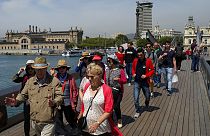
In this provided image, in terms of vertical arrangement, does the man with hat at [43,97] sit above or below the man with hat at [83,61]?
below

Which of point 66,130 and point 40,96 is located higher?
point 40,96

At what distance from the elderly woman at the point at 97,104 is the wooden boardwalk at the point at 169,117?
264cm

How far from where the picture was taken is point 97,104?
12.6 ft

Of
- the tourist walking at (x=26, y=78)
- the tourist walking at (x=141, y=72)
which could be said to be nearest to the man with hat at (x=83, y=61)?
the tourist walking at (x=141, y=72)

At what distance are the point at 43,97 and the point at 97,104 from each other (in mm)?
741

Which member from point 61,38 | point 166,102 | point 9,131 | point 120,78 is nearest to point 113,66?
point 120,78

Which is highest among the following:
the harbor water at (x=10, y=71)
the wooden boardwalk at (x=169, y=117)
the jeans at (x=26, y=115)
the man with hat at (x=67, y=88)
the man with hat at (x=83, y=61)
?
the man with hat at (x=83, y=61)

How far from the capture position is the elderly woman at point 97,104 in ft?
12.5

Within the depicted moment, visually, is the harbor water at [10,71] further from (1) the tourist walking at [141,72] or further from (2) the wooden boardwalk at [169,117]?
(1) the tourist walking at [141,72]

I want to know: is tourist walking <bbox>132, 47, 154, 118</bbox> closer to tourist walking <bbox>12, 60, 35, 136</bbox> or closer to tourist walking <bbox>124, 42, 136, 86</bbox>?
tourist walking <bbox>12, 60, 35, 136</bbox>

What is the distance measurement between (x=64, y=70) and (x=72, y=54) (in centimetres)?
10594

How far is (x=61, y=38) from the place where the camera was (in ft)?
613

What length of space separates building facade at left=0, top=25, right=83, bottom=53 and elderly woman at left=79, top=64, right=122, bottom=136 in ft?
471

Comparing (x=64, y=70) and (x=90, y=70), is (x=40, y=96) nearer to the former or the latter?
(x=90, y=70)
